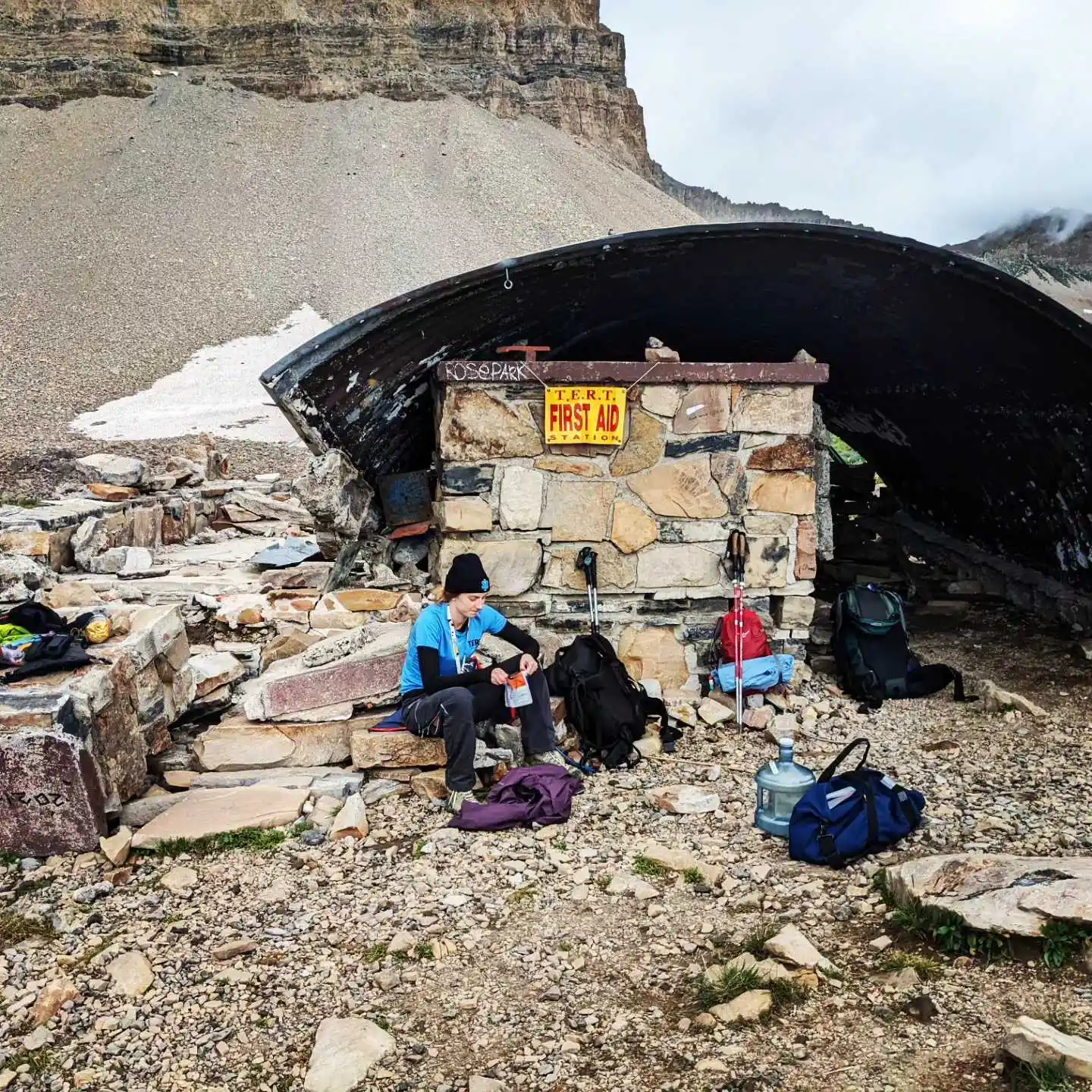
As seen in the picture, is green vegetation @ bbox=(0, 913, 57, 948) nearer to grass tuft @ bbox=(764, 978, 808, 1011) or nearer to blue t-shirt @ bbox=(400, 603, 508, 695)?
blue t-shirt @ bbox=(400, 603, 508, 695)

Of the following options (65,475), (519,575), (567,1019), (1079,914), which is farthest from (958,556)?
(65,475)

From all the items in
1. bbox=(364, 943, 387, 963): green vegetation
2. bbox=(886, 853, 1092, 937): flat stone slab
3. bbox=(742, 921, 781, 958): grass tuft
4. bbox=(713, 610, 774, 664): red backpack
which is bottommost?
bbox=(364, 943, 387, 963): green vegetation

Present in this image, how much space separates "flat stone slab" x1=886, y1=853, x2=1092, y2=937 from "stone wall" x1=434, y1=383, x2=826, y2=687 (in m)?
2.80

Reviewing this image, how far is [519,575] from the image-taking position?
19.2 ft

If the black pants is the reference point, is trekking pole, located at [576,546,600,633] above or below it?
above

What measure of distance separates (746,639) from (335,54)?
61.8m

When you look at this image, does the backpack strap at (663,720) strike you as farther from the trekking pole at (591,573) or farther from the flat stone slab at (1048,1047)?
the flat stone slab at (1048,1047)

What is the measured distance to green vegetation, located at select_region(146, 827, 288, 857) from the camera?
4035 mm

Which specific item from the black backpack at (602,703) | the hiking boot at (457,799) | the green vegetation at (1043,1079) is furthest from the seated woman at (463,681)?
the green vegetation at (1043,1079)

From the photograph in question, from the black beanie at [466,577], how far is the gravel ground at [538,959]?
112 centimetres

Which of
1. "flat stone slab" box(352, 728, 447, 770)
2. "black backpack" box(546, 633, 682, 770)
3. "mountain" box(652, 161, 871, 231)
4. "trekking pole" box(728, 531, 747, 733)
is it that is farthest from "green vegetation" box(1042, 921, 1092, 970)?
"mountain" box(652, 161, 871, 231)

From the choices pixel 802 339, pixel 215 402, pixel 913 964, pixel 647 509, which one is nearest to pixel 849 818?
pixel 913 964

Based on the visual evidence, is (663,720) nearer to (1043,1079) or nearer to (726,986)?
(726,986)

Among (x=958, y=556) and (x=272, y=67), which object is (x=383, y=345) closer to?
(x=958, y=556)
